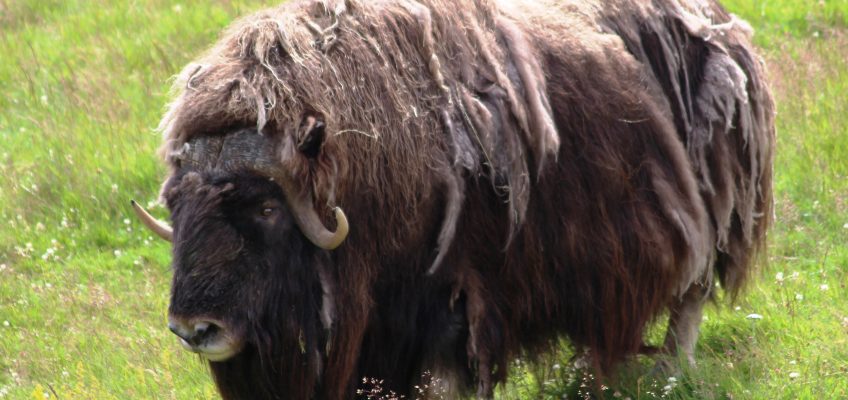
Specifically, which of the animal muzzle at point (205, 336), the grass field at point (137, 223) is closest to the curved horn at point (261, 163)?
the animal muzzle at point (205, 336)

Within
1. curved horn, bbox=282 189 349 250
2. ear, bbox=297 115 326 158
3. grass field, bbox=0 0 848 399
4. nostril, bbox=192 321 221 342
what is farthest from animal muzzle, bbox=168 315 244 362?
grass field, bbox=0 0 848 399

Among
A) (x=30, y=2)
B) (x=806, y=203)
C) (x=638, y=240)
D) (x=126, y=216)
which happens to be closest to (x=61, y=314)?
(x=126, y=216)

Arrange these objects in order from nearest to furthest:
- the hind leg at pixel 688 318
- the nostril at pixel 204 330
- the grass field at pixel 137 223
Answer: the nostril at pixel 204 330 < the grass field at pixel 137 223 < the hind leg at pixel 688 318

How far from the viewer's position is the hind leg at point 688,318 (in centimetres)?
370

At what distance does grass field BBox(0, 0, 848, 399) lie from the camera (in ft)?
11.7

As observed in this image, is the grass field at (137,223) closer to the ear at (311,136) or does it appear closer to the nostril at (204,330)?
the nostril at (204,330)

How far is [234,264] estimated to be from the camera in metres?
2.67

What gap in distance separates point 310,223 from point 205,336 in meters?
0.34

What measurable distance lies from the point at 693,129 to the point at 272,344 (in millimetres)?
1400

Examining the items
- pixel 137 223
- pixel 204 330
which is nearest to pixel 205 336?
pixel 204 330

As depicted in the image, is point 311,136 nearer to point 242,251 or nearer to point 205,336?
point 242,251

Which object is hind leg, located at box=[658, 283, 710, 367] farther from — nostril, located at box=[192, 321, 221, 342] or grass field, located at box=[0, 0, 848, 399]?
nostril, located at box=[192, 321, 221, 342]

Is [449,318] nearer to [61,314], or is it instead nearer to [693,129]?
[693,129]

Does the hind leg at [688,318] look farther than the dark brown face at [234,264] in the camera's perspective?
Yes
